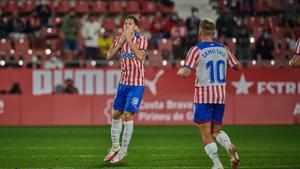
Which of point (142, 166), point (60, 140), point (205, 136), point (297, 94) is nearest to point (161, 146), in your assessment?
point (60, 140)

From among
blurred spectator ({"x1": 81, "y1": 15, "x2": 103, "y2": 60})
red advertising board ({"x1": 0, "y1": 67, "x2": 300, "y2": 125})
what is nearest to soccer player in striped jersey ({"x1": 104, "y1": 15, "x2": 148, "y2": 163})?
red advertising board ({"x1": 0, "y1": 67, "x2": 300, "y2": 125})

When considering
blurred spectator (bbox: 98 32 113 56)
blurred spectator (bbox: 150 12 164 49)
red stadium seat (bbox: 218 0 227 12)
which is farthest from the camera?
red stadium seat (bbox: 218 0 227 12)

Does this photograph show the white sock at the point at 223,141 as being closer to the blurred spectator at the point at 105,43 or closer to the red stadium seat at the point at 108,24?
the blurred spectator at the point at 105,43

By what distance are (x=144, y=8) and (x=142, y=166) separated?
17.3 metres

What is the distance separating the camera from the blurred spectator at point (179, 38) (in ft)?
85.8

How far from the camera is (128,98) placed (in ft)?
43.5

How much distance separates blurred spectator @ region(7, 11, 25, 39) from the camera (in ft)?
87.8

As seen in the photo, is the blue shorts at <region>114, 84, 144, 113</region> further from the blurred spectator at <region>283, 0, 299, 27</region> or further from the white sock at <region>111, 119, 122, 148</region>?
the blurred spectator at <region>283, 0, 299, 27</region>

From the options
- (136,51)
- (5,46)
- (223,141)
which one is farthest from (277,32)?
(223,141)

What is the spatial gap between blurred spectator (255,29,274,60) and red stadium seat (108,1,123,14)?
5.41 m

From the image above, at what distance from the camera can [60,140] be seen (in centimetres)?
1805

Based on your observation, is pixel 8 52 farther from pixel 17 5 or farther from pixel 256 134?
pixel 256 134

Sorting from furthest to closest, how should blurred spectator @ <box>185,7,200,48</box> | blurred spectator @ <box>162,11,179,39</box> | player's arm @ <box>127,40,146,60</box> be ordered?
blurred spectator @ <box>162,11,179,39</box>, blurred spectator @ <box>185,7,200,48</box>, player's arm @ <box>127,40,146,60</box>

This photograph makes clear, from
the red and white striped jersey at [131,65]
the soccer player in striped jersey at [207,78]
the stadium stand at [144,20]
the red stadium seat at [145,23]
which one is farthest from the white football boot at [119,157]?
the red stadium seat at [145,23]
